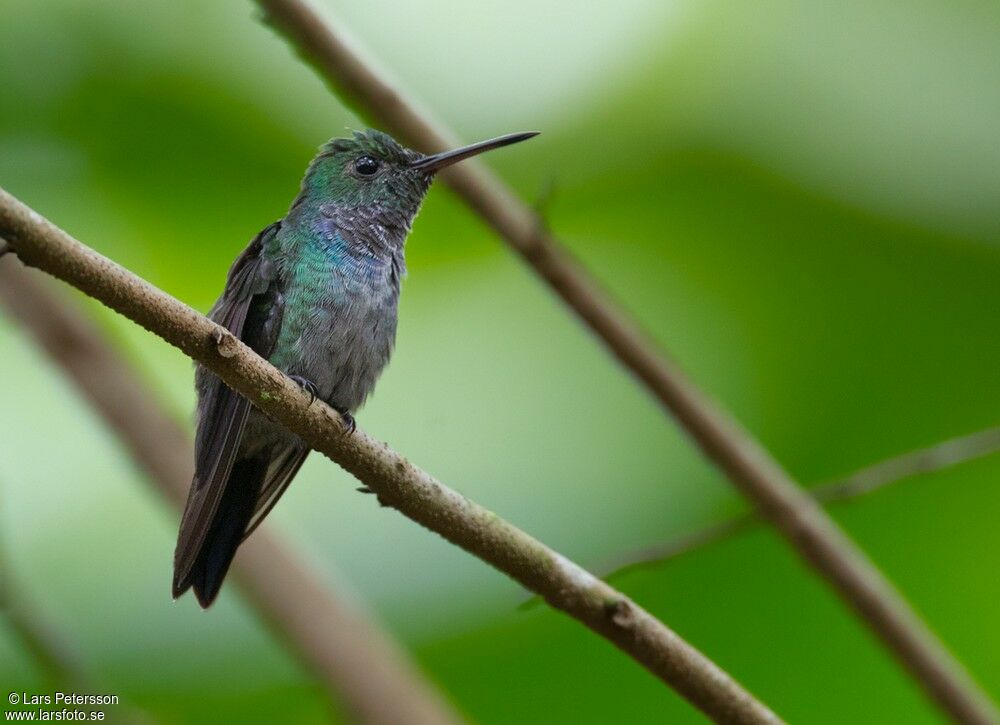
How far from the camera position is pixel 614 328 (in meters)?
3.53

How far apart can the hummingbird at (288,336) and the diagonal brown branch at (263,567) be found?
1.98 ft

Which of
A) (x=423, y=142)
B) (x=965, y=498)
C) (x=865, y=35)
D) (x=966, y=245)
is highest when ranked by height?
(x=865, y=35)

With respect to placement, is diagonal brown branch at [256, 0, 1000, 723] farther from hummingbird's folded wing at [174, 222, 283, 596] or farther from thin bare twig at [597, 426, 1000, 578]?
hummingbird's folded wing at [174, 222, 283, 596]

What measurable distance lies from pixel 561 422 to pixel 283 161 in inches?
62.7

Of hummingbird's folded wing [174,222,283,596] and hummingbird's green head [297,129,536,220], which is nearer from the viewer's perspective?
hummingbird's folded wing [174,222,283,596]

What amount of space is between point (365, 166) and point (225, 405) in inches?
51.9

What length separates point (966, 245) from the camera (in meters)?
4.46

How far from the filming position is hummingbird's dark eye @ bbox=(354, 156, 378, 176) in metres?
4.25

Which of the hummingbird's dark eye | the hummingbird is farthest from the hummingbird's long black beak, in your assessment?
the hummingbird's dark eye

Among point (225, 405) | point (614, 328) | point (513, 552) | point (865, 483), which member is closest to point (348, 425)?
point (513, 552)

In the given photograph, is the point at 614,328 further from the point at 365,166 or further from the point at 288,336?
the point at 365,166

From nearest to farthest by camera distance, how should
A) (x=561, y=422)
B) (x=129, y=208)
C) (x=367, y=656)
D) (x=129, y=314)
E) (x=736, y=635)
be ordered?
(x=129, y=314) → (x=367, y=656) → (x=736, y=635) → (x=129, y=208) → (x=561, y=422)

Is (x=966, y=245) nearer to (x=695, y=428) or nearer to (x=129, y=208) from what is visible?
(x=695, y=428)

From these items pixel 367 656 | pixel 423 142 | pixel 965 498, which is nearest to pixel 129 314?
pixel 423 142
